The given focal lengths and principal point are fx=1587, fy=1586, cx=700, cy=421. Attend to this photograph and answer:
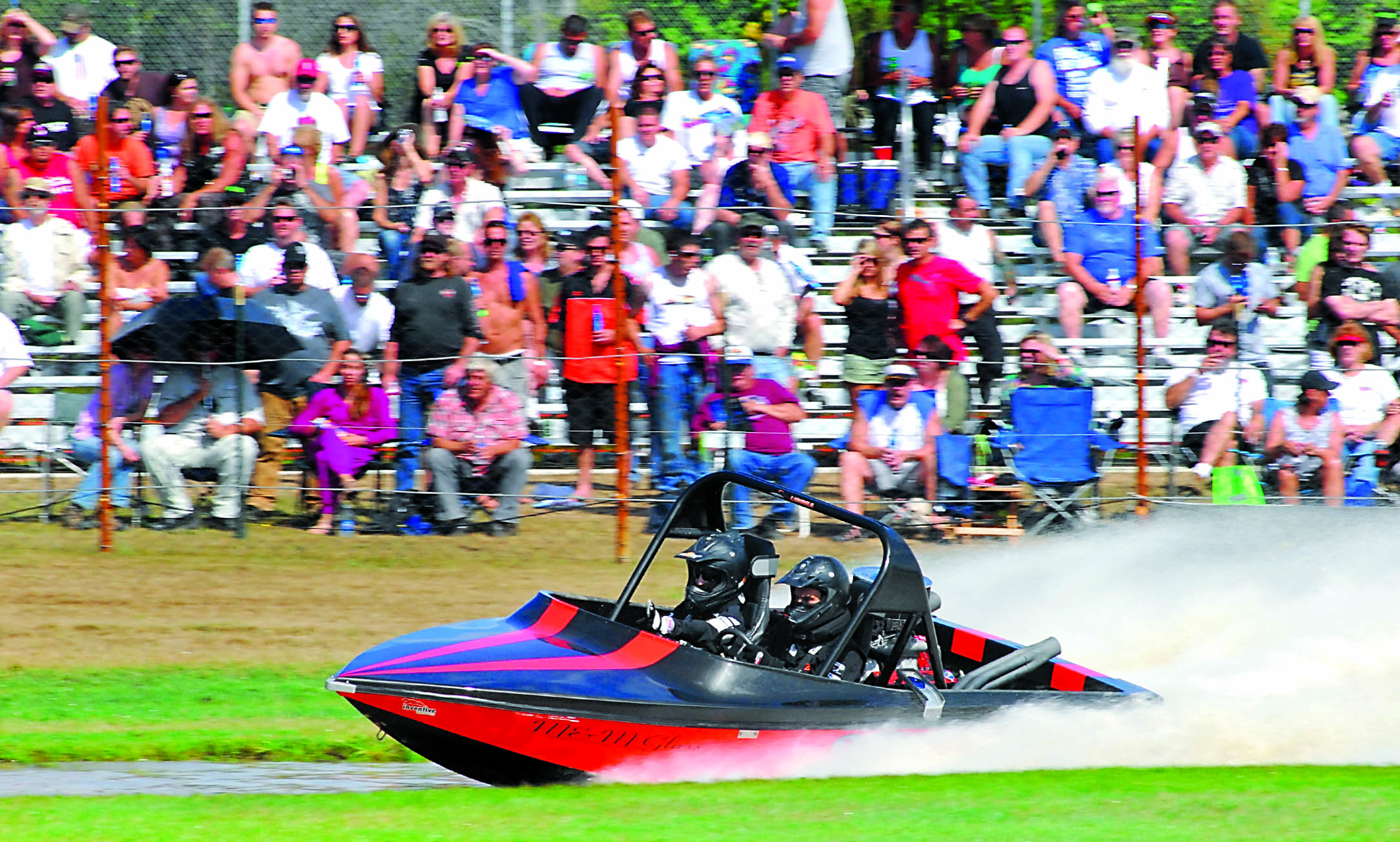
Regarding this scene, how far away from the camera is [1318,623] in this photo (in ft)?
30.7

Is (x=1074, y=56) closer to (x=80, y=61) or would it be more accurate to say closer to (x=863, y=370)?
(x=863, y=370)

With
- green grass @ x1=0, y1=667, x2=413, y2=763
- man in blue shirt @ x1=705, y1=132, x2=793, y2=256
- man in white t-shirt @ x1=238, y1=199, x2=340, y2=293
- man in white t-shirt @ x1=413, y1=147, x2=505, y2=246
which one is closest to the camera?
green grass @ x1=0, y1=667, x2=413, y2=763

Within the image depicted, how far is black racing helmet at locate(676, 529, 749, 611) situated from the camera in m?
7.09

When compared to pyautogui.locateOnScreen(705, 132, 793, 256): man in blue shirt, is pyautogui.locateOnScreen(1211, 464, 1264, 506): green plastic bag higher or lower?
lower

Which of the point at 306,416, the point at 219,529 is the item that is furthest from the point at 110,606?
the point at 306,416

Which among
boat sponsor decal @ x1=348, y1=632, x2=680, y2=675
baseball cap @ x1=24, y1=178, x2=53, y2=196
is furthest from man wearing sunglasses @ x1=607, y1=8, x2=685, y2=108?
boat sponsor decal @ x1=348, y1=632, x2=680, y2=675

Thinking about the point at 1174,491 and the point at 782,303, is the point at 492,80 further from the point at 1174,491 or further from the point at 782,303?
the point at 1174,491

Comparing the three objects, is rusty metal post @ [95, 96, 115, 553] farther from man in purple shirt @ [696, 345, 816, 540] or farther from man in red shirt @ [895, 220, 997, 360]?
man in red shirt @ [895, 220, 997, 360]

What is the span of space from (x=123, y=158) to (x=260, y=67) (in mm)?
1458

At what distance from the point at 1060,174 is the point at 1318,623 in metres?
3.97

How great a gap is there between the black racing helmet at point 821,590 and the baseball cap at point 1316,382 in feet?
16.4

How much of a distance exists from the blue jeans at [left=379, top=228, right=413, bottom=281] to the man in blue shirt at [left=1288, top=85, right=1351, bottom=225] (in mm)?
6663

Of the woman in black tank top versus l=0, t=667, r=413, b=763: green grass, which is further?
the woman in black tank top

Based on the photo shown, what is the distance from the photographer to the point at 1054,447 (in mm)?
10594
